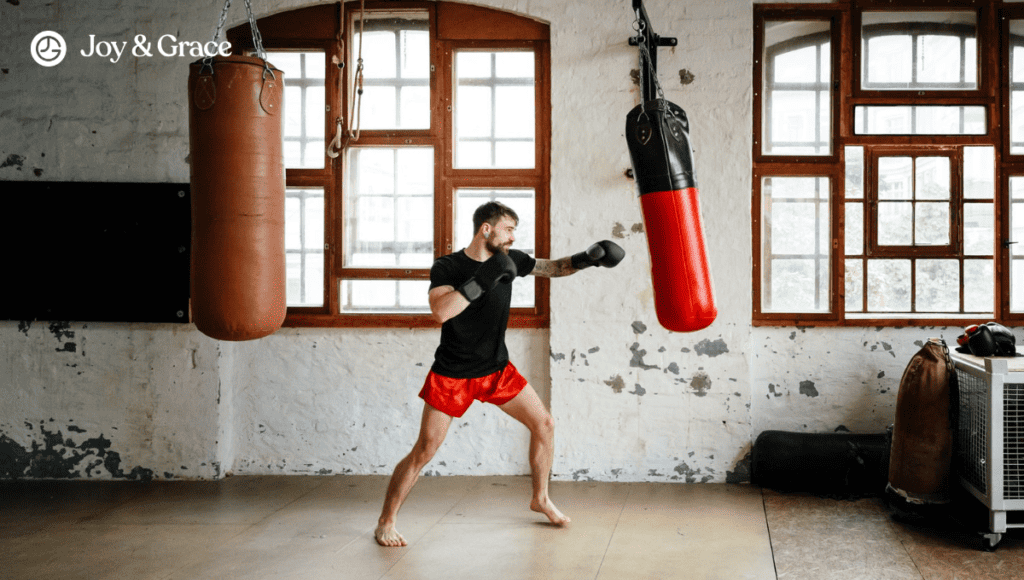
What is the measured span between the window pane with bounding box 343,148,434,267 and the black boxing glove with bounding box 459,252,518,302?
158 centimetres

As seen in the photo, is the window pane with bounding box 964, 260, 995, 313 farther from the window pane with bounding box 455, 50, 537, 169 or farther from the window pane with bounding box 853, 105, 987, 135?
the window pane with bounding box 455, 50, 537, 169

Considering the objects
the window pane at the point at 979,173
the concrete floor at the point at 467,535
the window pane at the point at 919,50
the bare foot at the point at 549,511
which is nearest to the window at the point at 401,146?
the concrete floor at the point at 467,535

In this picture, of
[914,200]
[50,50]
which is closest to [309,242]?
[50,50]

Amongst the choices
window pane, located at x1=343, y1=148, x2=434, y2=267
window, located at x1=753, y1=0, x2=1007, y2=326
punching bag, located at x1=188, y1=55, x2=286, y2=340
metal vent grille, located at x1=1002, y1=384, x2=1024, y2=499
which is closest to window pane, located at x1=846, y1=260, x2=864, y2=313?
window, located at x1=753, y1=0, x2=1007, y2=326

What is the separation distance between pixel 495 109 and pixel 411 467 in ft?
7.58

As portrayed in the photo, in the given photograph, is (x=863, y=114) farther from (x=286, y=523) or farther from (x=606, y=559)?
(x=286, y=523)

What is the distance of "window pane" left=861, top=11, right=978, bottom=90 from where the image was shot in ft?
14.9

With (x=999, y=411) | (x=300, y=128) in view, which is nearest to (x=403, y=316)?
(x=300, y=128)

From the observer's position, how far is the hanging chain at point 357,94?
4344 mm

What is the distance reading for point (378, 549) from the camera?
3.42 metres

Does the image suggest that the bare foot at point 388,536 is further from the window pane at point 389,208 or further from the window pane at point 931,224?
the window pane at point 931,224

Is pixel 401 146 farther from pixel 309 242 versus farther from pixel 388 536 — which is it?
pixel 388 536

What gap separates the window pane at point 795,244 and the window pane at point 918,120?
43 cm

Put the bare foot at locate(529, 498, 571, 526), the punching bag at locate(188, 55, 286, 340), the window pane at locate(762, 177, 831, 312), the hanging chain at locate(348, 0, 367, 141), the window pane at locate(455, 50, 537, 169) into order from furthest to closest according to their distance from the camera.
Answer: the window pane at locate(455, 50, 537, 169) < the window pane at locate(762, 177, 831, 312) < the hanging chain at locate(348, 0, 367, 141) < the bare foot at locate(529, 498, 571, 526) < the punching bag at locate(188, 55, 286, 340)
